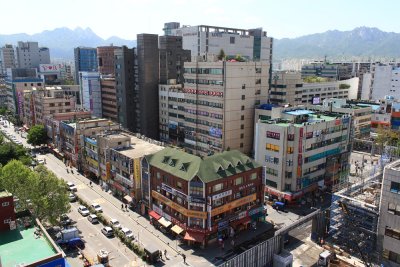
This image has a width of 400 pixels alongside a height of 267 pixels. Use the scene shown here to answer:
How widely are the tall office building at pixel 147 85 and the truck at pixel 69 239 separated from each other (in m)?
65.8

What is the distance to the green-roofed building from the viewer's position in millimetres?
56969

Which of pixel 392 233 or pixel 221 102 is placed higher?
pixel 221 102

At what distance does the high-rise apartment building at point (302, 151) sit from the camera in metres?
73.1

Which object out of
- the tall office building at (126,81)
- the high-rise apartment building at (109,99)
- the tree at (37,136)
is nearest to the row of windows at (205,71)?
the tall office building at (126,81)

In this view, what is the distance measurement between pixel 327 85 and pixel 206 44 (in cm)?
7317

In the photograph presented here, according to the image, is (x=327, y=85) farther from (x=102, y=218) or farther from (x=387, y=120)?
(x=102, y=218)

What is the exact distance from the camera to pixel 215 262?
53.7 metres

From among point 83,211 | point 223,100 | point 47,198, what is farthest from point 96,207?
point 223,100

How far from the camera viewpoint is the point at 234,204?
6062 cm

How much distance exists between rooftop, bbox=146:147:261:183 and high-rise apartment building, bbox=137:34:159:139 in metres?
57.0

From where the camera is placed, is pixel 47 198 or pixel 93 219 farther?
pixel 93 219

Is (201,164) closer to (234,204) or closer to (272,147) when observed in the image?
(234,204)

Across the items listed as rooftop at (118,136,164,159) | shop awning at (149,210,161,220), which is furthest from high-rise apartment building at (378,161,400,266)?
rooftop at (118,136,164,159)

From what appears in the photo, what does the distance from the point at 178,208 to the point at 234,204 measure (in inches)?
400
